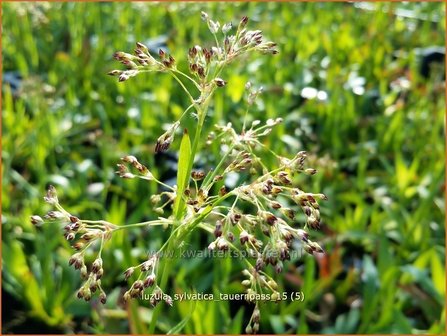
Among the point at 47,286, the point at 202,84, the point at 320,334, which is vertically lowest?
the point at 320,334

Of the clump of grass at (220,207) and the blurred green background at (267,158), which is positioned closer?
the clump of grass at (220,207)

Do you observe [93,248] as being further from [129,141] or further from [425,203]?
[425,203]

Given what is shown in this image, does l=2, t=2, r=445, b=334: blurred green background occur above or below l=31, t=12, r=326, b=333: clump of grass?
below

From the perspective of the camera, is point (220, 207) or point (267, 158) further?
point (267, 158)

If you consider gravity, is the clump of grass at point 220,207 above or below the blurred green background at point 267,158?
above

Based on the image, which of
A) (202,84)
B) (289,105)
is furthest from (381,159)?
(202,84)

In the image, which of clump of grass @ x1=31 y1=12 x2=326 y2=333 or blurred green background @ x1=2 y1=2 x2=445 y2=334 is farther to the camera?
blurred green background @ x1=2 y1=2 x2=445 y2=334

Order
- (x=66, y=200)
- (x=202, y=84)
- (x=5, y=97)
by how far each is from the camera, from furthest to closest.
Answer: (x=5, y=97)
(x=66, y=200)
(x=202, y=84)

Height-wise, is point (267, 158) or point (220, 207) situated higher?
point (220, 207)
